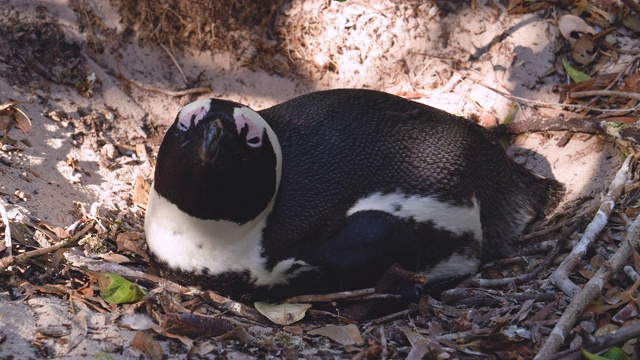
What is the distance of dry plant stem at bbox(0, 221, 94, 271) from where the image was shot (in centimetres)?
260

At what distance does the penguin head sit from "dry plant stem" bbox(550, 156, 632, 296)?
1.23 metres

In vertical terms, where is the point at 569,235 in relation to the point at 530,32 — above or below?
below

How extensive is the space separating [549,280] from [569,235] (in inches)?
13.5

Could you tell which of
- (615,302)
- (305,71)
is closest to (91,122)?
(305,71)

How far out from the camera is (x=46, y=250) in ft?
9.09

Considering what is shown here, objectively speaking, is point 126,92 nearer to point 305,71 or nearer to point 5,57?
point 5,57

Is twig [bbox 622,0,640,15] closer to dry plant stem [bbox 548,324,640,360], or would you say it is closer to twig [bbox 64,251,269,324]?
dry plant stem [bbox 548,324,640,360]

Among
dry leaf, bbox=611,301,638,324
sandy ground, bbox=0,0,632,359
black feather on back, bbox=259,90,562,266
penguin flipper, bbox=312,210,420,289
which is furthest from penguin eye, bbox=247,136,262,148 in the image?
dry leaf, bbox=611,301,638,324

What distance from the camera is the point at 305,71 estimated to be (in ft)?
14.6

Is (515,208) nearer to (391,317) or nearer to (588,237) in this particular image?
(588,237)

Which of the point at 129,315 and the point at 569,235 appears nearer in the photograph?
the point at 129,315

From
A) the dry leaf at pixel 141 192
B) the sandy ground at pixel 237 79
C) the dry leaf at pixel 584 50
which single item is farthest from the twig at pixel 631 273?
the dry leaf at pixel 141 192

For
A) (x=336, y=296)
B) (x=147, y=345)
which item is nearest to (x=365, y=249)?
(x=336, y=296)

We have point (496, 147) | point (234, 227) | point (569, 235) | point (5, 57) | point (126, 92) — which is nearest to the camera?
point (234, 227)
